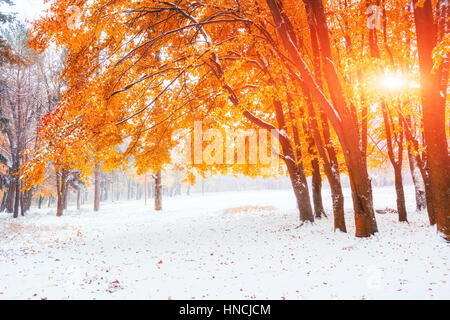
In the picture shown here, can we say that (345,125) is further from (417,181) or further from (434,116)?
(417,181)

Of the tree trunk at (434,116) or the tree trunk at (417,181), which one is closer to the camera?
the tree trunk at (434,116)

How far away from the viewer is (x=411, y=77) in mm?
9773

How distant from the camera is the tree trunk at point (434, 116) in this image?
18.4ft

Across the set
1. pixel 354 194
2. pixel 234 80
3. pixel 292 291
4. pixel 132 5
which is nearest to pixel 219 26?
pixel 234 80

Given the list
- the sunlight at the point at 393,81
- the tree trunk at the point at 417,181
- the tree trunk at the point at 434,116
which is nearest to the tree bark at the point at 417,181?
the tree trunk at the point at 417,181

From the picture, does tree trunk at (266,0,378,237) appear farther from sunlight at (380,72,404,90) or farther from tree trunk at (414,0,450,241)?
sunlight at (380,72,404,90)

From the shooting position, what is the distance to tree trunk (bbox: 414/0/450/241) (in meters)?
5.61

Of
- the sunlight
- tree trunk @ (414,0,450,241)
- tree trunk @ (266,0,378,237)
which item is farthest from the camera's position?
the sunlight

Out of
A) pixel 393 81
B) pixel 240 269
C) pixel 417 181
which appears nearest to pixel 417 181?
pixel 417 181

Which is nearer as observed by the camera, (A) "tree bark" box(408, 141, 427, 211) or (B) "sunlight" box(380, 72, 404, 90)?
(B) "sunlight" box(380, 72, 404, 90)

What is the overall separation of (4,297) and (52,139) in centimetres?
378

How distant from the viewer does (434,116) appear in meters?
5.69

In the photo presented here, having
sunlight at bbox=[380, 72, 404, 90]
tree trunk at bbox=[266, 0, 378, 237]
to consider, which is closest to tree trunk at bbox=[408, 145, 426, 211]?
sunlight at bbox=[380, 72, 404, 90]

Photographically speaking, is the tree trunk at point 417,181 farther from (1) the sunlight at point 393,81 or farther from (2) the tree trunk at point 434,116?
(2) the tree trunk at point 434,116
